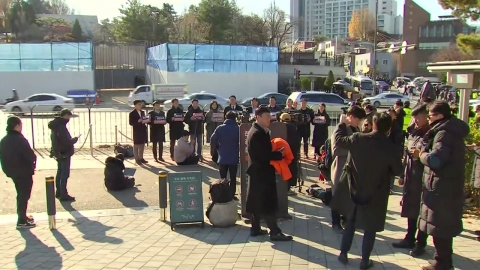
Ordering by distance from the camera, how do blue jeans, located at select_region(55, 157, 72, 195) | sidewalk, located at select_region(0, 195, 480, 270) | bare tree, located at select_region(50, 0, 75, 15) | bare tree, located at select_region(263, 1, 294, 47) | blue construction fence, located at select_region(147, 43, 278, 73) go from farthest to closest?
bare tree, located at select_region(50, 0, 75, 15), bare tree, located at select_region(263, 1, 294, 47), blue construction fence, located at select_region(147, 43, 278, 73), blue jeans, located at select_region(55, 157, 72, 195), sidewalk, located at select_region(0, 195, 480, 270)

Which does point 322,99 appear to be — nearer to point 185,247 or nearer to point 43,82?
point 185,247

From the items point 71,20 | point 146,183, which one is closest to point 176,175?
point 146,183

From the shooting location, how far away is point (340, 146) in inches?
213

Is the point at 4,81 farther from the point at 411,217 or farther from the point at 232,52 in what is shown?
the point at 411,217

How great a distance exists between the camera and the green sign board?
23.4 ft

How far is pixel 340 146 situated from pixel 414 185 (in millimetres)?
1236

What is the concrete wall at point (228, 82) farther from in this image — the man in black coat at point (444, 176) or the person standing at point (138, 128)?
the man in black coat at point (444, 176)

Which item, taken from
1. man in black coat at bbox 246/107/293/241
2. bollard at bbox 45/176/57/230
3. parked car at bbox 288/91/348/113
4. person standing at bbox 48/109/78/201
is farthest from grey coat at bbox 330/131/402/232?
parked car at bbox 288/91/348/113

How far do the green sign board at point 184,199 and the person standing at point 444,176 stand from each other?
3429 millimetres

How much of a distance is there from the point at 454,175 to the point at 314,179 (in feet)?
19.2

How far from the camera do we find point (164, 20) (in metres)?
70.2

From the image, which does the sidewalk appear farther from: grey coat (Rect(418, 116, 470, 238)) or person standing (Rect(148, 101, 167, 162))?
person standing (Rect(148, 101, 167, 162))

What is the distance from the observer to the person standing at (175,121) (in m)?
12.5

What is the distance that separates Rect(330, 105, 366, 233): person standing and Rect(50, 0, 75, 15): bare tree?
12646 centimetres
